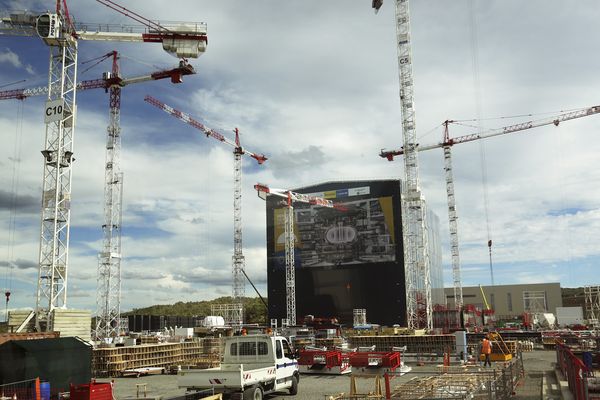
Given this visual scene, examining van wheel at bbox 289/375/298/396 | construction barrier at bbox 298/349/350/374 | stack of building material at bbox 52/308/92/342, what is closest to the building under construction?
construction barrier at bbox 298/349/350/374

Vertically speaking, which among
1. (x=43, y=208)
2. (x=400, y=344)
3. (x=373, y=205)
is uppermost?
(x=373, y=205)

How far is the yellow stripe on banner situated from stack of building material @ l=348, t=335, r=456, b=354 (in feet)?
154

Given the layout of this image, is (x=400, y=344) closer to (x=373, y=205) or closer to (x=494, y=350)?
(x=494, y=350)

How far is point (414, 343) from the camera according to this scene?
1604 inches

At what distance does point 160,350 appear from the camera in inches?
1348

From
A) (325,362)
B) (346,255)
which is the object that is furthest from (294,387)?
(346,255)

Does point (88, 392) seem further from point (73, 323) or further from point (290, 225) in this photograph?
point (290, 225)

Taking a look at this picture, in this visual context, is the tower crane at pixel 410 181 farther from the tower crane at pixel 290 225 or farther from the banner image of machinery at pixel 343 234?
the tower crane at pixel 290 225

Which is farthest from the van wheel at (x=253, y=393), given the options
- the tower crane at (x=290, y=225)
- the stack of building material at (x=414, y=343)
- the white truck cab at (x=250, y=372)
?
the tower crane at (x=290, y=225)

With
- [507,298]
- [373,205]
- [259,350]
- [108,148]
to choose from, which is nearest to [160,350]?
[259,350]

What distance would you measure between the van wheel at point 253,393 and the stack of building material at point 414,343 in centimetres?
2377

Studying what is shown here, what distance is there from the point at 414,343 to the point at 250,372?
26.4 meters

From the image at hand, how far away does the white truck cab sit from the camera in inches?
641

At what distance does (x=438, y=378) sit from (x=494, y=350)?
16.7 meters
